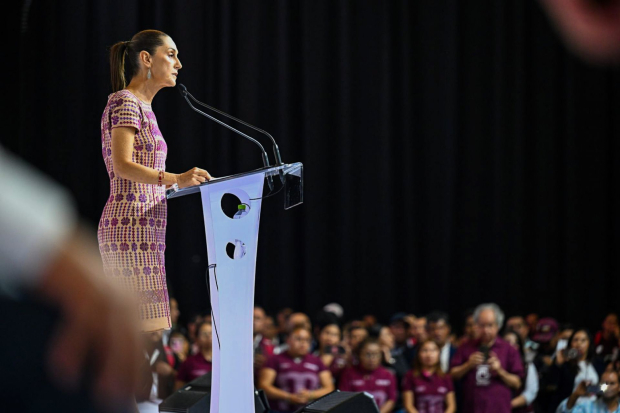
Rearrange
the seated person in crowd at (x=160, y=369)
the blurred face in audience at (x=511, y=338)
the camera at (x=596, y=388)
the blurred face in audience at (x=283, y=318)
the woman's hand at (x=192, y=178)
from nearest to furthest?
1. the woman's hand at (x=192, y=178)
2. the camera at (x=596, y=388)
3. the seated person in crowd at (x=160, y=369)
4. the blurred face in audience at (x=511, y=338)
5. the blurred face in audience at (x=283, y=318)

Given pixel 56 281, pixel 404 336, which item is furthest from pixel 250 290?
pixel 404 336

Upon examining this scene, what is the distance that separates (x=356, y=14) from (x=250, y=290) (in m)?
5.72

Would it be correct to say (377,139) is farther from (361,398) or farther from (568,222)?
(361,398)

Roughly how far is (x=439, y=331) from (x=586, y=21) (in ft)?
16.8

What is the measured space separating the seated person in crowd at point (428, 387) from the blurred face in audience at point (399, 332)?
4.48ft

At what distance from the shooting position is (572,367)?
4.46 meters

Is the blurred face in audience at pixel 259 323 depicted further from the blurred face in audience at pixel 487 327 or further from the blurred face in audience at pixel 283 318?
the blurred face in audience at pixel 487 327

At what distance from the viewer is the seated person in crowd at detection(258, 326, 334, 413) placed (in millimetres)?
4207

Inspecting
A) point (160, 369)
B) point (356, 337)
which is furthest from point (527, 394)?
point (160, 369)

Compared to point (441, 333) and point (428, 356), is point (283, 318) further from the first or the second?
point (428, 356)

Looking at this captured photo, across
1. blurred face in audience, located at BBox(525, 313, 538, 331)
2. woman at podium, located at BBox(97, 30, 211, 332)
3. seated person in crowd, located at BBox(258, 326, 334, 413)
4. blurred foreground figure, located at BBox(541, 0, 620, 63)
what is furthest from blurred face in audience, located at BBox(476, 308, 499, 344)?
blurred foreground figure, located at BBox(541, 0, 620, 63)

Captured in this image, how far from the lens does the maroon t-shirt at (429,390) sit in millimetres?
4262

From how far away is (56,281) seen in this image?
0.35 m

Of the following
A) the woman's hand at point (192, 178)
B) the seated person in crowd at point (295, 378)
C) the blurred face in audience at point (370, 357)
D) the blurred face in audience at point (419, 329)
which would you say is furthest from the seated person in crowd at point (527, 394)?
the woman's hand at point (192, 178)
